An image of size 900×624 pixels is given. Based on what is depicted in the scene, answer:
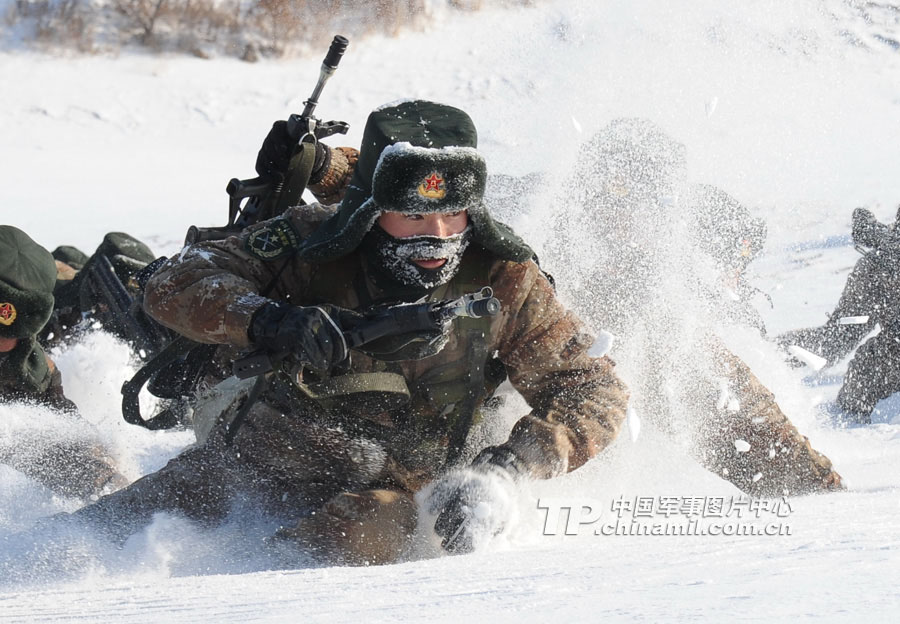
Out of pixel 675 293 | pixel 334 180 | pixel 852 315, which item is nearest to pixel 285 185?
pixel 334 180

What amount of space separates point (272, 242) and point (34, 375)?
→ 1.75 meters

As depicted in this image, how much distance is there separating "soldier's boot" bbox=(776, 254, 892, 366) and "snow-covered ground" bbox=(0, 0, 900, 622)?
249 mm

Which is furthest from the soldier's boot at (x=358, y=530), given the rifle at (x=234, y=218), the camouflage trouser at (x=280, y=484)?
the rifle at (x=234, y=218)

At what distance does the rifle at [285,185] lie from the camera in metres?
3.88

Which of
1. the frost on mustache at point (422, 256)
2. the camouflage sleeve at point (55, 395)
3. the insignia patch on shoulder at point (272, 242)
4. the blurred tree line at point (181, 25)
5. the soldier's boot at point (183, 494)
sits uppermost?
the frost on mustache at point (422, 256)

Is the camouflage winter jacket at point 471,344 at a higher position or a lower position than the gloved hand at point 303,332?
lower

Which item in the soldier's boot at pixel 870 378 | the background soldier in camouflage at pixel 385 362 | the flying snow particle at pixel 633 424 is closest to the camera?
the background soldier in camouflage at pixel 385 362

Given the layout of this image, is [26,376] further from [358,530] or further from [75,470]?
[358,530]

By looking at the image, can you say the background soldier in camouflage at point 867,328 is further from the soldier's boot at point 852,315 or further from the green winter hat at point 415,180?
the green winter hat at point 415,180

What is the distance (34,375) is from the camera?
4324 mm

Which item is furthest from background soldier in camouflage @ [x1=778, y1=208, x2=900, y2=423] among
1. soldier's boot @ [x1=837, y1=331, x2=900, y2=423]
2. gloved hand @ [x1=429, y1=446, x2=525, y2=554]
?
gloved hand @ [x1=429, y1=446, x2=525, y2=554]

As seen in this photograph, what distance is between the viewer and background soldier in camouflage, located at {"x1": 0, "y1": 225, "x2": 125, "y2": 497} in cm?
398

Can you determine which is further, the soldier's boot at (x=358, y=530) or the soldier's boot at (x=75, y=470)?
the soldier's boot at (x=75, y=470)

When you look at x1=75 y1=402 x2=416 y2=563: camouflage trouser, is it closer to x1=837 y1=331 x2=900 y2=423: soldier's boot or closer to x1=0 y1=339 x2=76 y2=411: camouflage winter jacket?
x1=0 y1=339 x2=76 y2=411: camouflage winter jacket
